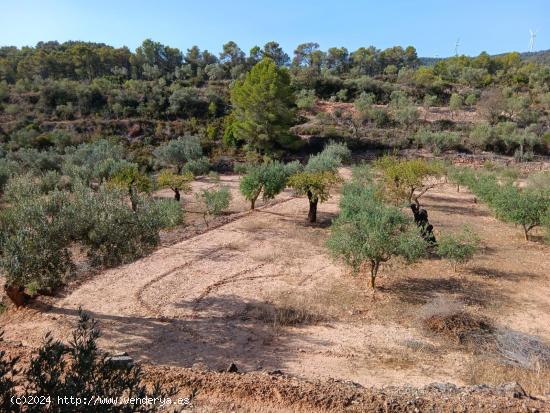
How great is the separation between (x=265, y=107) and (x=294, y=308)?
30728mm

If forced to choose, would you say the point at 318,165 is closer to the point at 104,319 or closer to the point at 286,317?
the point at 286,317

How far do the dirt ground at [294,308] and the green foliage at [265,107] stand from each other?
74.7ft

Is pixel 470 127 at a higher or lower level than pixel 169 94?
lower

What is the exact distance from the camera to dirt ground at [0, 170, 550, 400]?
10359 mm

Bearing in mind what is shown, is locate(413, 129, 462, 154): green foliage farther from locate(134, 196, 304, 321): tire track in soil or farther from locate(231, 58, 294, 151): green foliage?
locate(134, 196, 304, 321): tire track in soil

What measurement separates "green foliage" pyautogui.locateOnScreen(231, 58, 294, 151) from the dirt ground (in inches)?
896

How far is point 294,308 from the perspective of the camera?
512 inches

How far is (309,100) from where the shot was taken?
53.9m

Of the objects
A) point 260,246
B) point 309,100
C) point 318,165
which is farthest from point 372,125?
point 260,246

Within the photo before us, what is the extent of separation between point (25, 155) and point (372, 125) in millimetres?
36810

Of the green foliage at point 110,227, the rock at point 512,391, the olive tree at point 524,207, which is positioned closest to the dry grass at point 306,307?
the green foliage at point 110,227

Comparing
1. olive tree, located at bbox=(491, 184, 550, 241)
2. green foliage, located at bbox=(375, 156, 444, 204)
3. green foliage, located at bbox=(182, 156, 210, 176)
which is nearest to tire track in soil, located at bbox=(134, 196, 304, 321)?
green foliage, located at bbox=(375, 156, 444, 204)

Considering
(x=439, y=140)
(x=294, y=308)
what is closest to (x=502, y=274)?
(x=294, y=308)

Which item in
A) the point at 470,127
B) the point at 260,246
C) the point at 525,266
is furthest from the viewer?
the point at 470,127
